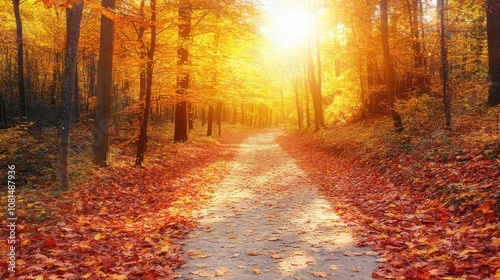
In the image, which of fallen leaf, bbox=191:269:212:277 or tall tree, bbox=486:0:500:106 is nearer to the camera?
fallen leaf, bbox=191:269:212:277

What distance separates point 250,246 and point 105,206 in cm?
430

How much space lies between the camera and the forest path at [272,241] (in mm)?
4703

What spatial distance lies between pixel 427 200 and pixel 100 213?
24.6ft

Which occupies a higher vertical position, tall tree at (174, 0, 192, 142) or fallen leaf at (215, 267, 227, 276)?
tall tree at (174, 0, 192, 142)

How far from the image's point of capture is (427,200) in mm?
7223

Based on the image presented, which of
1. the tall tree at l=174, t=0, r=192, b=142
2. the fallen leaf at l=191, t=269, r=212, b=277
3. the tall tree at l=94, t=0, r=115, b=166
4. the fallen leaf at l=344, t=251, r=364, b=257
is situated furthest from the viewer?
the tall tree at l=174, t=0, r=192, b=142

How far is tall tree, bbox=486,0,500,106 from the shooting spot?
11.7 m

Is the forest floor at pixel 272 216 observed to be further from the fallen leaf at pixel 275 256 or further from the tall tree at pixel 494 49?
the tall tree at pixel 494 49

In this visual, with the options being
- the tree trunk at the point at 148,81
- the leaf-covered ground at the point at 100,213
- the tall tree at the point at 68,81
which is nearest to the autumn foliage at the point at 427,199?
the leaf-covered ground at the point at 100,213

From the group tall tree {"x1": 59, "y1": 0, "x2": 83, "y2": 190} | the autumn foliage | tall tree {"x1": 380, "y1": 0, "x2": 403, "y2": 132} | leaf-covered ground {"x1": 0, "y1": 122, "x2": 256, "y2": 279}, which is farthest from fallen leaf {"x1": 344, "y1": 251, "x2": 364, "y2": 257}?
tall tree {"x1": 380, "y1": 0, "x2": 403, "y2": 132}

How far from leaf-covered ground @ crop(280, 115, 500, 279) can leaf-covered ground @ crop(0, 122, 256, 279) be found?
3.61 m

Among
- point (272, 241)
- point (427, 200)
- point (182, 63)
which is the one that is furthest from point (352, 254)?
point (182, 63)

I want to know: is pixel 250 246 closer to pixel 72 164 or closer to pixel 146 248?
pixel 146 248

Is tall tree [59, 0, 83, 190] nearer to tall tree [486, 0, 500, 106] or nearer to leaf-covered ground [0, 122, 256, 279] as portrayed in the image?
leaf-covered ground [0, 122, 256, 279]
